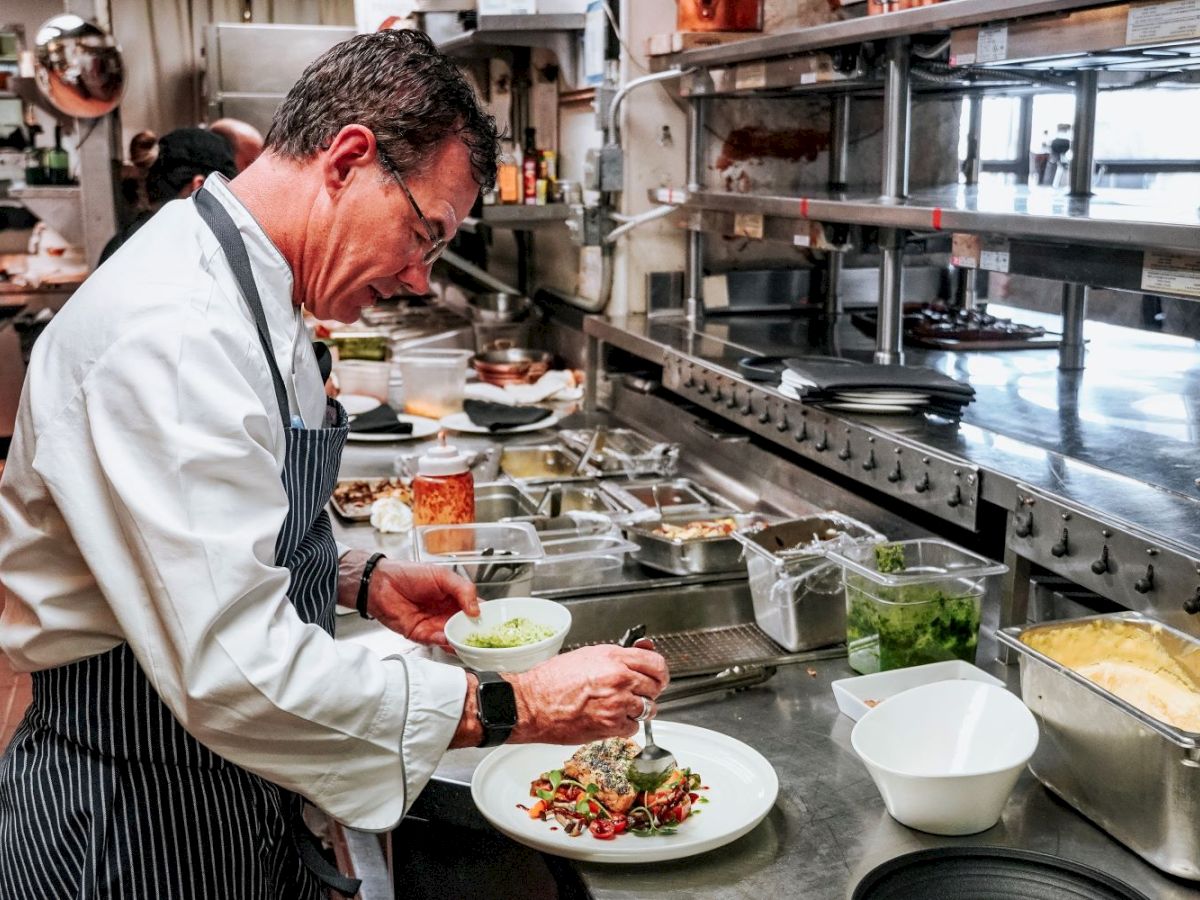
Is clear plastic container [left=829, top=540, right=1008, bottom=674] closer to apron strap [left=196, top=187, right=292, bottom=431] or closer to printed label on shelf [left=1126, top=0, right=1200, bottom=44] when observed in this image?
printed label on shelf [left=1126, top=0, right=1200, bottom=44]

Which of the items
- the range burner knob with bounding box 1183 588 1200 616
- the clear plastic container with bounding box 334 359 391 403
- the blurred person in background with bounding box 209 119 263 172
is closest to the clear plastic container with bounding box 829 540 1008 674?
the range burner knob with bounding box 1183 588 1200 616

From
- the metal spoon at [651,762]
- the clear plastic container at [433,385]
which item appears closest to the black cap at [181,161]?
the clear plastic container at [433,385]

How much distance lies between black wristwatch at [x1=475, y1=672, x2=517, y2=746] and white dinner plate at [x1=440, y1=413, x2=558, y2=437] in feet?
7.88

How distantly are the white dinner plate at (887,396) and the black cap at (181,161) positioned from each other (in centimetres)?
240

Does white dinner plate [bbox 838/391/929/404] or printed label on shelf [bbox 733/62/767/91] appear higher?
printed label on shelf [bbox 733/62/767/91]

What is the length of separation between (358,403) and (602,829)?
2.73 m

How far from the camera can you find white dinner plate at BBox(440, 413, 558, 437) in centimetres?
378

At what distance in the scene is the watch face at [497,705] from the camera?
1.38 meters

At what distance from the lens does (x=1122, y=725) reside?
1410 millimetres

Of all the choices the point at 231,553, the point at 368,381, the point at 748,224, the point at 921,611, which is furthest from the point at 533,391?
the point at 231,553

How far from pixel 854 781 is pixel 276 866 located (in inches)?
31.9

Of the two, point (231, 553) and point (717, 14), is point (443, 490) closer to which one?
point (231, 553)

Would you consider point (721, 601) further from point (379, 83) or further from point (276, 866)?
point (379, 83)

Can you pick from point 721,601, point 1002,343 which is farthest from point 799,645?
point 1002,343
